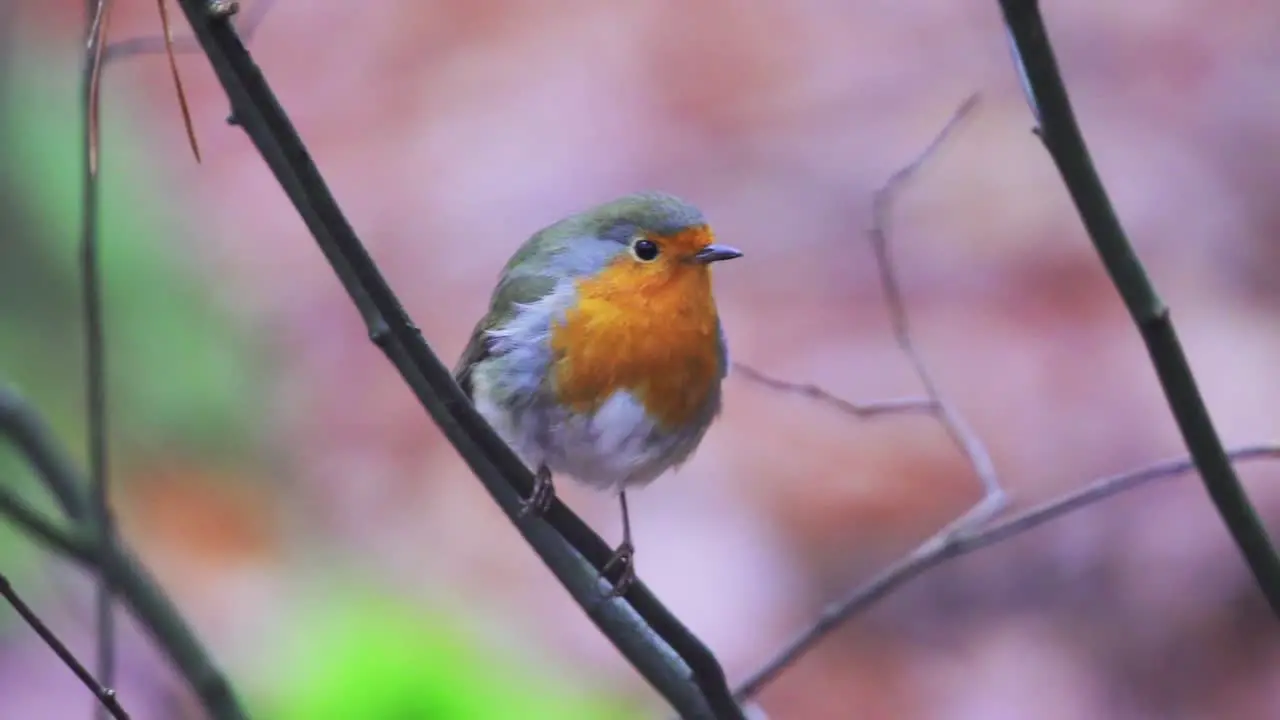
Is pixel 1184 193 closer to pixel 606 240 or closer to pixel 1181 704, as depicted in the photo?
pixel 1181 704

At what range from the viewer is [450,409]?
0.98m

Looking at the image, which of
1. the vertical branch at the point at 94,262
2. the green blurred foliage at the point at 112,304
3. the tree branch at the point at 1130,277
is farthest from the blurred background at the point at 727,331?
the tree branch at the point at 1130,277

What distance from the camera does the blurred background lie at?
103 inches

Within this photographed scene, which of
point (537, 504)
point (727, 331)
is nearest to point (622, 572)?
point (537, 504)

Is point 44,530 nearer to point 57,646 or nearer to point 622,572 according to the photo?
point 57,646

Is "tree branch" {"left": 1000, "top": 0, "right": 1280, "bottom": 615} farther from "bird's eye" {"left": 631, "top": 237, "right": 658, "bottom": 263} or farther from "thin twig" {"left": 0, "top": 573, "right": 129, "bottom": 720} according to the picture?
"bird's eye" {"left": 631, "top": 237, "right": 658, "bottom": 263}

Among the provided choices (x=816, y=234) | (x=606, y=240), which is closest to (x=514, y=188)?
(x=816, y=234)

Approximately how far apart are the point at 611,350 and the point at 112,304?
63.0 inches

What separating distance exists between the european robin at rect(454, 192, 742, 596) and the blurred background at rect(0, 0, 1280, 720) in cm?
66

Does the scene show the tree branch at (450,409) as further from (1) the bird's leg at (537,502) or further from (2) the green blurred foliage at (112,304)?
(2) the green blurred foliage at (112,304)

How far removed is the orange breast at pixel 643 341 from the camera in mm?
1660

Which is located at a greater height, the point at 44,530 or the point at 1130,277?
the point at 44,530

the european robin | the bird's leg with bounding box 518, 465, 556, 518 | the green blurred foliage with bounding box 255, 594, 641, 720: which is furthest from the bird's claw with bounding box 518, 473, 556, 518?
the green blurred foliage with bounding box 255, 594, 641, 720

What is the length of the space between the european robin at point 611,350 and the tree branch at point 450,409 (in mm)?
353
